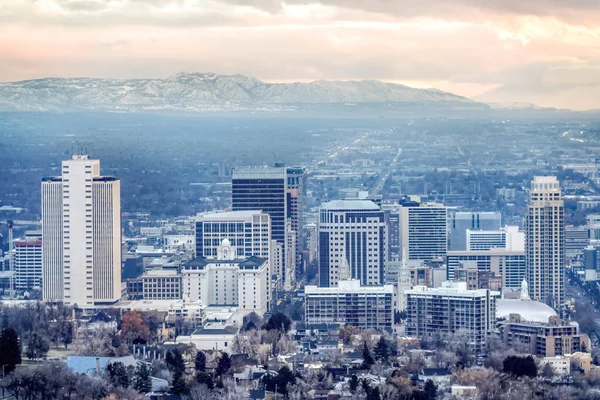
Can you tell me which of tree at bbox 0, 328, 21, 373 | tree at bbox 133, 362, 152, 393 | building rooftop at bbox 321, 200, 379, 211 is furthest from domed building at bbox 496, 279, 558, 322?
tree at bbox 0, 328, 21, 373

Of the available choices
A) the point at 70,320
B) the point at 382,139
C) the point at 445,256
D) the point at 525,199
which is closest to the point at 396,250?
the point at 445,256

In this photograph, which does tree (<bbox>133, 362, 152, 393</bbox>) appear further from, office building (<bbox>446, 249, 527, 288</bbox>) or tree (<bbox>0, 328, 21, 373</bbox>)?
office building (<bbox>446, 249, 527, 288</bbox>)

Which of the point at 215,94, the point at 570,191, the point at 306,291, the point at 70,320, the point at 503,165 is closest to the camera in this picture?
the point at 70,320

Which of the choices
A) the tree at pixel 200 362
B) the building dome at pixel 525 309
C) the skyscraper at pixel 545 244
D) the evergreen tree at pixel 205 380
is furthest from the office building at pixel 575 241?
the evergreen tree at pixel 205 380

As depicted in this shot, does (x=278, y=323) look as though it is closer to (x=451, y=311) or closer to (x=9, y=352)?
(x=451, y=311)

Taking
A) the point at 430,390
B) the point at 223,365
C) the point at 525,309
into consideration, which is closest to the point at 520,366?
the point at 430,390

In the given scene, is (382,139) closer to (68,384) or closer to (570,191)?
(570,191)

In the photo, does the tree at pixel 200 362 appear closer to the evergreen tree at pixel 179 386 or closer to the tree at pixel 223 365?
the tree at pixel 223 365
